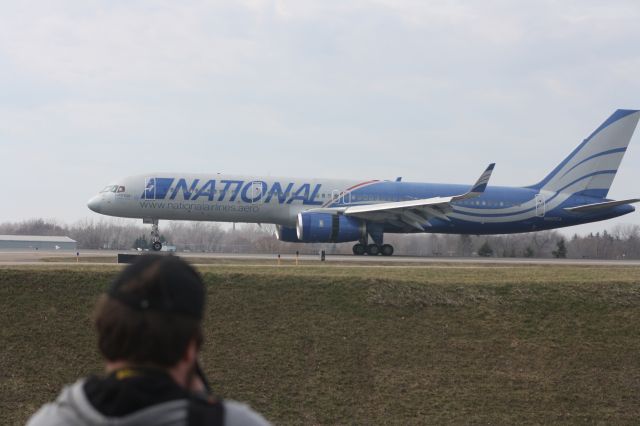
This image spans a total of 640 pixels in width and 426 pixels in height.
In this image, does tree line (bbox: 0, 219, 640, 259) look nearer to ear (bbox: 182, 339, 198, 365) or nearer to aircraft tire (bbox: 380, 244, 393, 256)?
aircraft tire (bbox: 380, 244, 393, 256)

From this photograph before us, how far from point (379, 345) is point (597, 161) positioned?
28.4m

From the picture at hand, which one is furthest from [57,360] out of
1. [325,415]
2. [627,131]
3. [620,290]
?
[627,131]

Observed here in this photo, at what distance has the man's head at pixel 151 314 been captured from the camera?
96.7 inches

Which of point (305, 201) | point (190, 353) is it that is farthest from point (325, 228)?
point (190, 353)

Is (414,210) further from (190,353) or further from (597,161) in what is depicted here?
(190,353)

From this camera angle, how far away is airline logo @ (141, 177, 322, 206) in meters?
35.4

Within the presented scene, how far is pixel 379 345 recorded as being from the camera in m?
17.2

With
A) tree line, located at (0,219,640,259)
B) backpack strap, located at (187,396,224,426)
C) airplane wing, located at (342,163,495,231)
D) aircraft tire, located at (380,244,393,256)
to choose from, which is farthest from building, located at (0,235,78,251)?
backpack strap, located at (187,396,224,426)

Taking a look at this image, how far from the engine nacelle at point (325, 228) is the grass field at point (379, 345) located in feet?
43.6

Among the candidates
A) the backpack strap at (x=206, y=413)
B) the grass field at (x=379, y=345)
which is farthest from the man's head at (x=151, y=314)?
the grass field at (x=379, y=345)

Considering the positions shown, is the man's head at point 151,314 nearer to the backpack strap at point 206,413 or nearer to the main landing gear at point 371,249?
the backpack strap at point 206,413

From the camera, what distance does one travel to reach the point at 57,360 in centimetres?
1585

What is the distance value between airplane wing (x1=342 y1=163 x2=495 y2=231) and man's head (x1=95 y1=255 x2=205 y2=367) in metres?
32.5

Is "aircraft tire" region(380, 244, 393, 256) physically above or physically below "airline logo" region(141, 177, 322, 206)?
below
